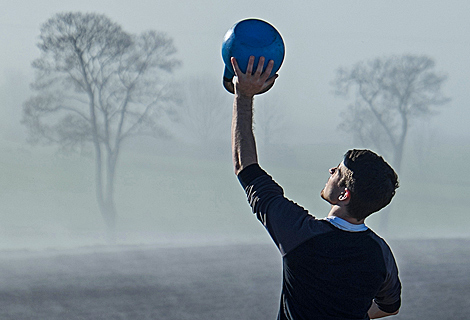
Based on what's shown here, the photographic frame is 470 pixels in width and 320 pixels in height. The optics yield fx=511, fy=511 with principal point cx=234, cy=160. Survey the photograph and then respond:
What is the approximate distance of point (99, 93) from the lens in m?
11.6

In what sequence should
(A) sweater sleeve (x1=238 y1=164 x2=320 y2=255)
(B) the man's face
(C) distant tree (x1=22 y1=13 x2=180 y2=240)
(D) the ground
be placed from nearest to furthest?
(A) sweater sleeve (x1=238 y1=164 x2=320 y2=255), (B) the man's face, (D) the ground, (C) distant tree (x1=22 y1=13 x2=180 y2=240)

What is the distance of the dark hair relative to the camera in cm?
158

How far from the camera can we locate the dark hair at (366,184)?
1577 millimetres

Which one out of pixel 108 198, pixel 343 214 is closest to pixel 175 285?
pixel 343 214

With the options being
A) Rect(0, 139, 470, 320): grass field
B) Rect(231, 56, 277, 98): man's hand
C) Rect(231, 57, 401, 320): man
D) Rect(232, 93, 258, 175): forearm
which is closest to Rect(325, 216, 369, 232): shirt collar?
Rect(231, 57, 401, 320): man

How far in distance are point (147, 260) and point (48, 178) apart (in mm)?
6553

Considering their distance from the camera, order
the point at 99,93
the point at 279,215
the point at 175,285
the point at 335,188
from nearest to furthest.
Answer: the point at 279,215, the point at 335,188, the point at 175,285, the point at 99,93

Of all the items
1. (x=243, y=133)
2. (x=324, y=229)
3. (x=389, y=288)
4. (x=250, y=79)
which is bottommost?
(x=389, y=288)

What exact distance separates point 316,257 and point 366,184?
273 mm

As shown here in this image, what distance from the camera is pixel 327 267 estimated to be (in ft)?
5.09

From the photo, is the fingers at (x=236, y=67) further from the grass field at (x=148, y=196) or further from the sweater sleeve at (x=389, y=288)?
the grass field at (x=148, y=196)

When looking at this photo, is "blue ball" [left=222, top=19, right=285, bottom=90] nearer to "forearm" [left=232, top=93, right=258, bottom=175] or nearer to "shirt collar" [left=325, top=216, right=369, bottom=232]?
"forearm" [left=232, top=93, right=258, bottom=175]

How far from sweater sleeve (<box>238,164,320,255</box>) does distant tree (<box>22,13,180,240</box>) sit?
10.5 metres

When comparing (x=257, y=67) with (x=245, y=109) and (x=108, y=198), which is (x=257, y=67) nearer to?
(x=245, y=109)
